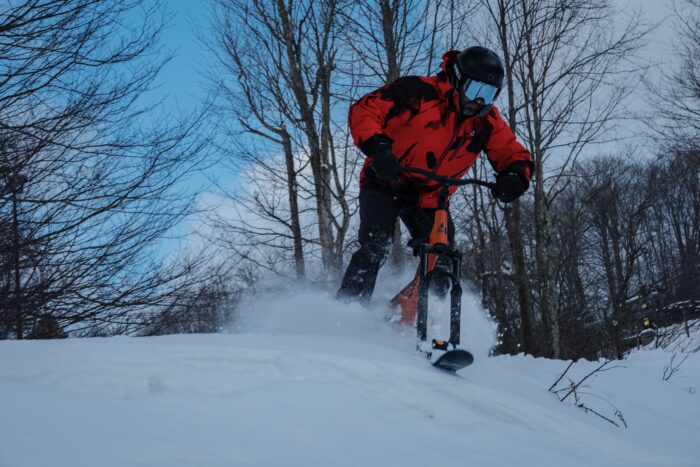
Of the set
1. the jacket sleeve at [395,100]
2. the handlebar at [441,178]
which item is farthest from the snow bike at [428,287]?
the jacket sleeve at [395,100]

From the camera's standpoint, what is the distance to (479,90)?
122 inches

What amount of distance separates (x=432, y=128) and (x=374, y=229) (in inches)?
27.6

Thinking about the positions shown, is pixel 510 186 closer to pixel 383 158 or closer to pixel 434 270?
pixel 434 270

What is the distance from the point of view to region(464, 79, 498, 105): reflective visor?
10.0 feet

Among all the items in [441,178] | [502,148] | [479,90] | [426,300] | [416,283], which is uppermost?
[479,90]

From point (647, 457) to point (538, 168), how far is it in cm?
804

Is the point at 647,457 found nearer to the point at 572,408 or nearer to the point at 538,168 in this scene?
the point at 572,408

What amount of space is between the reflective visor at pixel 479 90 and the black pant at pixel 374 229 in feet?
2.37

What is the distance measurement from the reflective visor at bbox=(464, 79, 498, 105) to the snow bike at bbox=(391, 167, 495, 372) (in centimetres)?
50

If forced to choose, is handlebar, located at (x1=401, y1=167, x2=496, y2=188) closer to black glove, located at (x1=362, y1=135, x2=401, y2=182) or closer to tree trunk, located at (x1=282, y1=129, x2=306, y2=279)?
black glove, located at (x1=362, y1=135, x2=401, y2=182)

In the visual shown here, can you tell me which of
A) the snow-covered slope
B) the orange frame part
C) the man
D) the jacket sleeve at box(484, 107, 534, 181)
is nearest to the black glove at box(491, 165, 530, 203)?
the man

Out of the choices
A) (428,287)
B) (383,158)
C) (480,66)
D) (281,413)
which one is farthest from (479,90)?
(281,413)

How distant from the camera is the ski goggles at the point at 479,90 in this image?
10.0 ft

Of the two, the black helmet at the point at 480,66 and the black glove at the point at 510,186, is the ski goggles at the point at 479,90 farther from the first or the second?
the black glove at the point at 510,186
